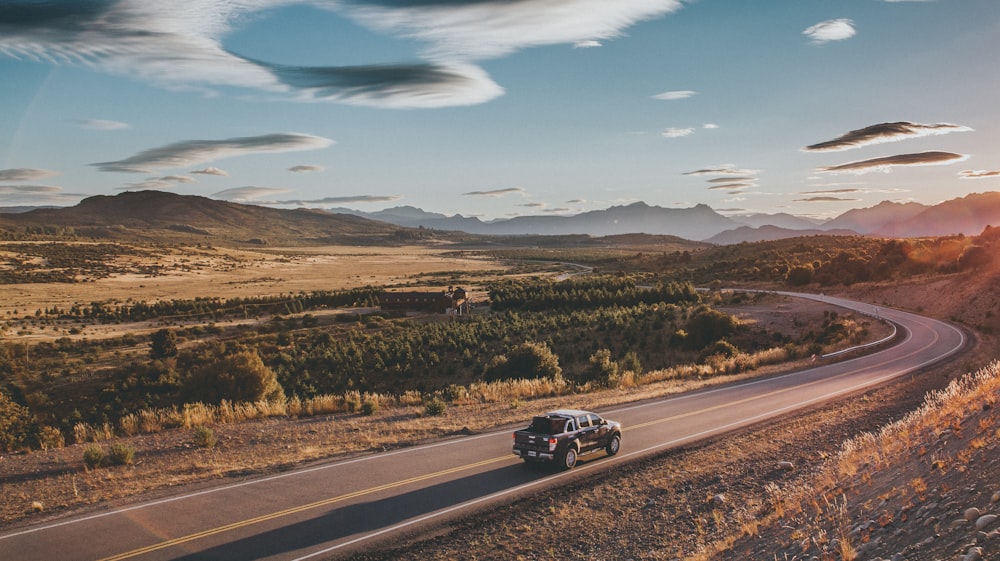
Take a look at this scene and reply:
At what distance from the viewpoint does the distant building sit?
73.5 m

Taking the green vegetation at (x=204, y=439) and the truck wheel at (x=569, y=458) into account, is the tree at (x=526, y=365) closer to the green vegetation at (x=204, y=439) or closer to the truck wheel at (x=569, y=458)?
the truck wheel at (x=569, y=458)

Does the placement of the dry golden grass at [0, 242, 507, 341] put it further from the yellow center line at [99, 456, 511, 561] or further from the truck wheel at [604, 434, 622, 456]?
the truck wheel at [604, 434, 622, 456]

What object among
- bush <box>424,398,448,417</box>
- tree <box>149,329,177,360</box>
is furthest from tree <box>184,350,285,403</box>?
tree <box>149,329,177,360</box>

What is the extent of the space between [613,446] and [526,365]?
21009mm

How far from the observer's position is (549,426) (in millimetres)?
16094

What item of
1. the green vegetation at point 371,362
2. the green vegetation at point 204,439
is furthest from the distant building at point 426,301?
the green vegetation at point 204,439

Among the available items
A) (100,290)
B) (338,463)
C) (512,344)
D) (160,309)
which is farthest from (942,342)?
(100,290)

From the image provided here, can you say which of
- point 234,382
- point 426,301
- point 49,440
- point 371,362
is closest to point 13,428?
point 49,440

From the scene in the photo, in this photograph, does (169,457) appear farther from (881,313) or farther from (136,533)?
(881,313)

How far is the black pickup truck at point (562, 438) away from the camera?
1576 centimetres

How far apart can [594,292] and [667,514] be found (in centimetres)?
6358

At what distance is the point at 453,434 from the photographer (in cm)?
1969

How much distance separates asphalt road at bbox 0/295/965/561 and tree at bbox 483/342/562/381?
15.5 metres

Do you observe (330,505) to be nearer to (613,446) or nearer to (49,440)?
(613,446)
